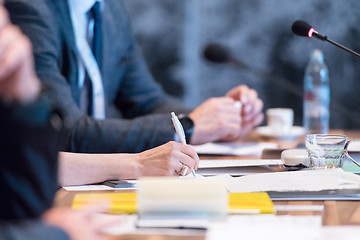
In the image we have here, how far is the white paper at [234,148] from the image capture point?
1359 millimetres

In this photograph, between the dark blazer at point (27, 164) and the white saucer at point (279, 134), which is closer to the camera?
the dark blazer at point (27, 164)

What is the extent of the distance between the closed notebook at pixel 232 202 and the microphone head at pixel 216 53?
95 cm

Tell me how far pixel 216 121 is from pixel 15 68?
933 mm

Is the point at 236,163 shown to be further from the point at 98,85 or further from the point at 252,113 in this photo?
the point at 98,85

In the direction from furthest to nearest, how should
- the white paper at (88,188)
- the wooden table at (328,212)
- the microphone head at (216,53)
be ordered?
the microphone head at (216,53) < the white paper at (88,188) < the wooden table at (328,212)

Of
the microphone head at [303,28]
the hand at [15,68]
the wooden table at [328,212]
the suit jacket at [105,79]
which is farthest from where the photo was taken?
the suit jacket at [105,79]

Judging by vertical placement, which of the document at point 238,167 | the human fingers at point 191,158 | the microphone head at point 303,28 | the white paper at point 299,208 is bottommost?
the document at point 238,167

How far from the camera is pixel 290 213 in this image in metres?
0.77

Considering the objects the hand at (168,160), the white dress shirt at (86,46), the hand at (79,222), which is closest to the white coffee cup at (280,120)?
the white dress shirt at (86,46)

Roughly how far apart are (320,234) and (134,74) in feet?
4.44

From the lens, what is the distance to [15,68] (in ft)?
1.85

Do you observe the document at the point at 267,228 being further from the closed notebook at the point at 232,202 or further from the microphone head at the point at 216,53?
the microphone head at the point at 216,53

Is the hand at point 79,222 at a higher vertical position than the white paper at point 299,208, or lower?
higher

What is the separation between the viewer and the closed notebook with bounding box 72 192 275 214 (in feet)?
2.47
